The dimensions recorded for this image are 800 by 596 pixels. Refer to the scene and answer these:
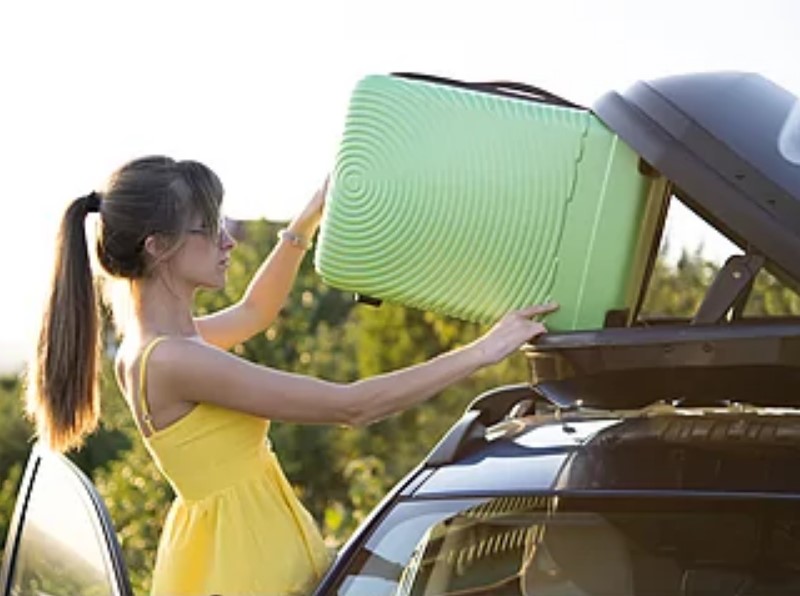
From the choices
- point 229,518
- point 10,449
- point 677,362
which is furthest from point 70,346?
point 10,449

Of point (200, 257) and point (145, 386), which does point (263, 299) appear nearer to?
point (200, 257)

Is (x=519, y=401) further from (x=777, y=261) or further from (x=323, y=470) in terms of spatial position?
(x=323, y=470)

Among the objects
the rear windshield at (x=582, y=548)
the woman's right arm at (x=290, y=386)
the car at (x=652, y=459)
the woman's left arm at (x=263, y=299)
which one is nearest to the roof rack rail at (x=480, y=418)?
the car at (x=652, y=459)

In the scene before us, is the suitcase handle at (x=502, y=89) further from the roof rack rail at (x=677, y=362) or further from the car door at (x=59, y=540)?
the car door at (x=59, y=540)

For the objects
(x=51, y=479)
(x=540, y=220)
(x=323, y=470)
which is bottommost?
(x=323, y=470)

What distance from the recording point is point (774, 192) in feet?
12.0

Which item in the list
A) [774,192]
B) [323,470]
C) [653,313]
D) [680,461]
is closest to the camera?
[774,192]

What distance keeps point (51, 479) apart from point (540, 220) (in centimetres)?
126

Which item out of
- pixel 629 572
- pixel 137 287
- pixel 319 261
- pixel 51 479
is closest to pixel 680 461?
pixel 629 572

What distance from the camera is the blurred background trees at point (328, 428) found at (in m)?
10.6

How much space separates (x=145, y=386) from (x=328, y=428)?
7871 mm

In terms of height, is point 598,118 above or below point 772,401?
above

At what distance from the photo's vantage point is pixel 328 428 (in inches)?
463

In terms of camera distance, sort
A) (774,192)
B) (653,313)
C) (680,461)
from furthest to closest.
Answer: (653,313) → (680,461) → (774,192)
